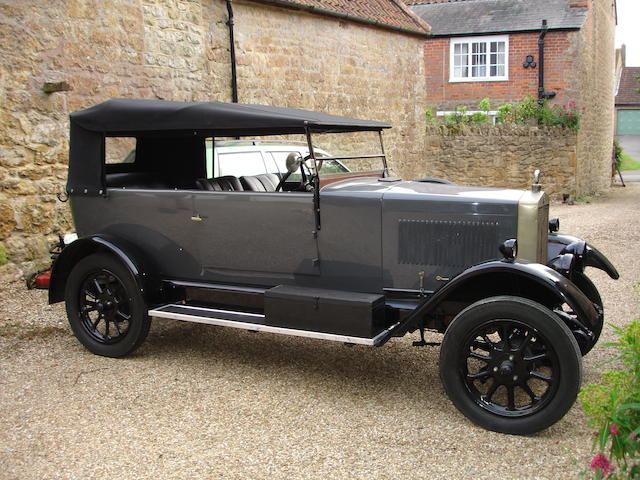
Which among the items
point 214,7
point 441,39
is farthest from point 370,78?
point 441,39

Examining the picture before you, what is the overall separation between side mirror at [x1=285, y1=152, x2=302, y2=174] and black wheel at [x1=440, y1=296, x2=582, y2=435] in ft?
5.18

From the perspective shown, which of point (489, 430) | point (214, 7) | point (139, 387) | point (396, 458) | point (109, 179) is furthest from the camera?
point (214, 7)

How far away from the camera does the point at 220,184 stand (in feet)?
17.1

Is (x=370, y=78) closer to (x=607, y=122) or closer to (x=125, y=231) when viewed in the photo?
(x=125, y=231)

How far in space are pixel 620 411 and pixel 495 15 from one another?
2069 centimetres

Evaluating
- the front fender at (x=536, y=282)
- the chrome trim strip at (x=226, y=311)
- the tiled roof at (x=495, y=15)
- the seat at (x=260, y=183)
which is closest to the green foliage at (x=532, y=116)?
the tiled roof at (x=495, y=15)

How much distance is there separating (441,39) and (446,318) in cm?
1835

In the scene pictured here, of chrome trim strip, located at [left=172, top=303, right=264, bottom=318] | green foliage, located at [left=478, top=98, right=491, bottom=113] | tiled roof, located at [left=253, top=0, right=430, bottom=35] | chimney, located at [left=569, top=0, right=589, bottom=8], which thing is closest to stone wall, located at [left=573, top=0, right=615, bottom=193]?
chimney, located at [left=569, top=0, right=589, bottom=8]

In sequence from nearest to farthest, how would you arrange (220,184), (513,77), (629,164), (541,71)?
(220,184), (541,71), (513,77), (629,164)

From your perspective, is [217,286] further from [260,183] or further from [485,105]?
[485,105]

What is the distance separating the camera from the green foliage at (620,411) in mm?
2338

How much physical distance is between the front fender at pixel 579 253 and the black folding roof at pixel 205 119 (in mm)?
1631

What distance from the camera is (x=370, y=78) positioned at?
14.6 m

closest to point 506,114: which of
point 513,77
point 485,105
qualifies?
point 485,105
